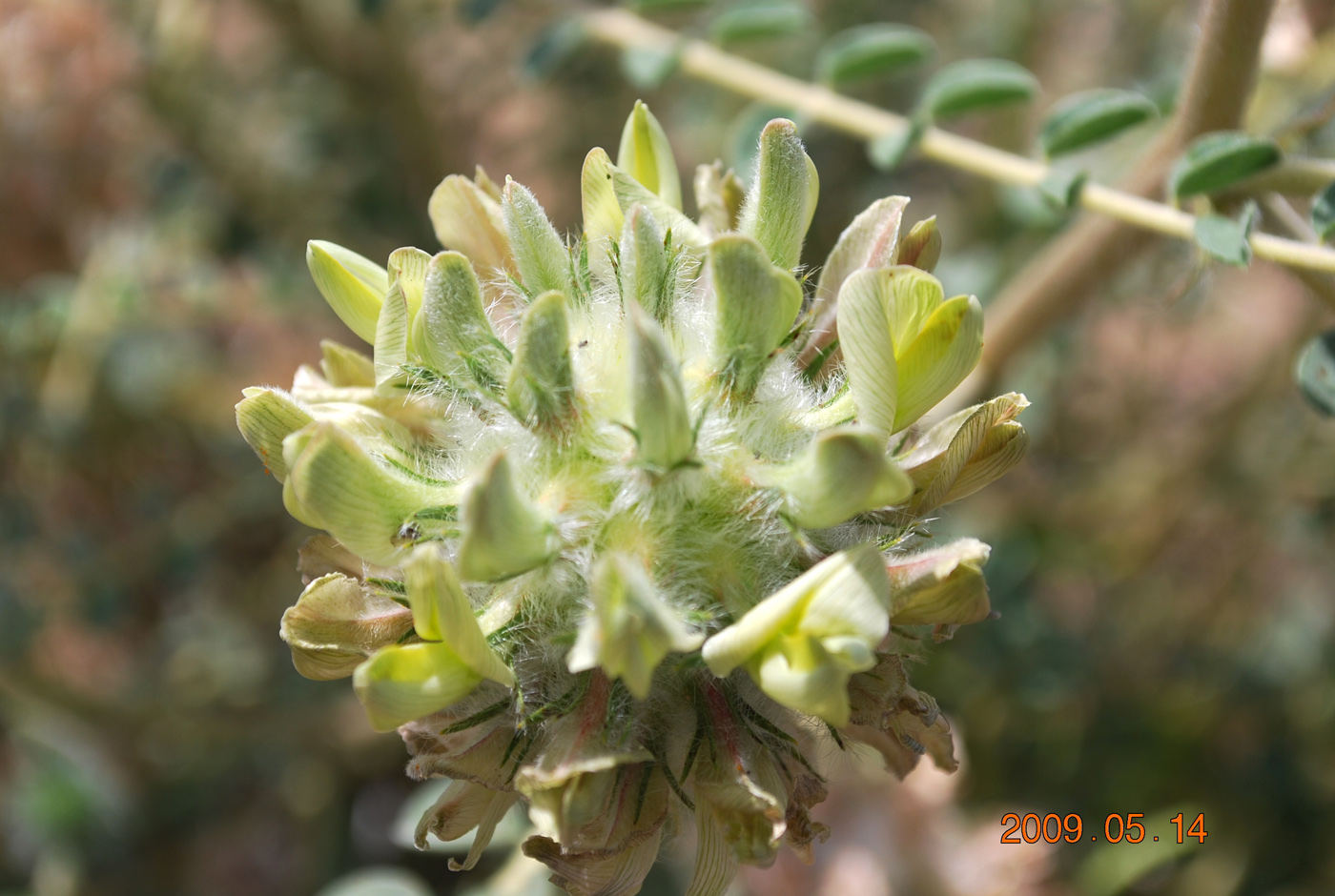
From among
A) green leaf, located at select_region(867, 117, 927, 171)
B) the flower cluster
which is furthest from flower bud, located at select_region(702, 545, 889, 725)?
green leaf, located at select_region(867, 117, 927, 171)

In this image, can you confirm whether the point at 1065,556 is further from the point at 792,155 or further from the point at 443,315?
the point at 443,315

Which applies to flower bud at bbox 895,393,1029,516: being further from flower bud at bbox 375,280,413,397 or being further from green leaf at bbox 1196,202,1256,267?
flower bud at bbox 375,280,413,397

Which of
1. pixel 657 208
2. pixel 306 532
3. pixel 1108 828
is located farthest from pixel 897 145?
pixel 306 532

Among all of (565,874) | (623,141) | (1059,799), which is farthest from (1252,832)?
(623,141)

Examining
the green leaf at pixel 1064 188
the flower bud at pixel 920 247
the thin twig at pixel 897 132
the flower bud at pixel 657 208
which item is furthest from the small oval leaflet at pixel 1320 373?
the flower bud at pixel 657 208

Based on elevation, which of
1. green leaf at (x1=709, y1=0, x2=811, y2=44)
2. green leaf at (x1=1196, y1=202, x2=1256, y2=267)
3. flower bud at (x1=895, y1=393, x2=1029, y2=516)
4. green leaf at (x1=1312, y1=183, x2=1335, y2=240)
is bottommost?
flower bud at (x1=895, y1=393, x2=1029, y2=516)

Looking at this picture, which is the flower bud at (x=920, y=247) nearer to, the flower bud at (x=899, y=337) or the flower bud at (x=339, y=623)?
the flower bud at (x=899, y=337)

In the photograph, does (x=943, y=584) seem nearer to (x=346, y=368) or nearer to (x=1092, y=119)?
(x=346, y=368)
